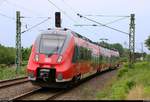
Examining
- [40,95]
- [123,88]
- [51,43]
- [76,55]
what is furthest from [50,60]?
[123,88]

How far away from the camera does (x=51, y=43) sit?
68.8ft

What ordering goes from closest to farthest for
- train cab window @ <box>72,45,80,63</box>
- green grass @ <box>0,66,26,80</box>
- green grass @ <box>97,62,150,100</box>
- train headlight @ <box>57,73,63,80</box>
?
green grass @ <box>97,62,150,100</box>, train headlight @ <box>57,73,63,80</box>, train cab window @ <box>72,45,80,63</box>, green grass @ <box>0,66,26,80</box>

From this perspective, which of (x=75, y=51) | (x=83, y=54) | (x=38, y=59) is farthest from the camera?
(x=83, y=54)

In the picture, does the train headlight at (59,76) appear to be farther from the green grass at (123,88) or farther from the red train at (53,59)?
the green grass at (123,88)

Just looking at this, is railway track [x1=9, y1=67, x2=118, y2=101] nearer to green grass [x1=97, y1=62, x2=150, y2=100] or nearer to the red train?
the red train

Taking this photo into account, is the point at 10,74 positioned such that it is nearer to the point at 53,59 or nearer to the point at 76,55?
the point at 76,55

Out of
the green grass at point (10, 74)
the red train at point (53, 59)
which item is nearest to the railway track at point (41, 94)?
the red train at point (53, 59)

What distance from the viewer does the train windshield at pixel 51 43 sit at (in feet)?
67.8

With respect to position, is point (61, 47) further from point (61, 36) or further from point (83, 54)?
point (83, 54)

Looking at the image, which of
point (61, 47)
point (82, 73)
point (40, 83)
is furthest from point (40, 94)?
point (82, 73)

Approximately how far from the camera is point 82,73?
2525 cm

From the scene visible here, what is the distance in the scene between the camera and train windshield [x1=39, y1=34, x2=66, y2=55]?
67.8 ft

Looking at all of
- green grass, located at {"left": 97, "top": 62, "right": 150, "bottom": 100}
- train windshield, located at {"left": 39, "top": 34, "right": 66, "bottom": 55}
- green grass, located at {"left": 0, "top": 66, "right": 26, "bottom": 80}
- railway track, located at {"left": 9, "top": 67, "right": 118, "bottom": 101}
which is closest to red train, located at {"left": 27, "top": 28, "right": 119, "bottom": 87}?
train windshield, located at {"left": 39, "top": 34, "right": 66, "bottom": 55}

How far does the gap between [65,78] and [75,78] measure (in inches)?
98.6
